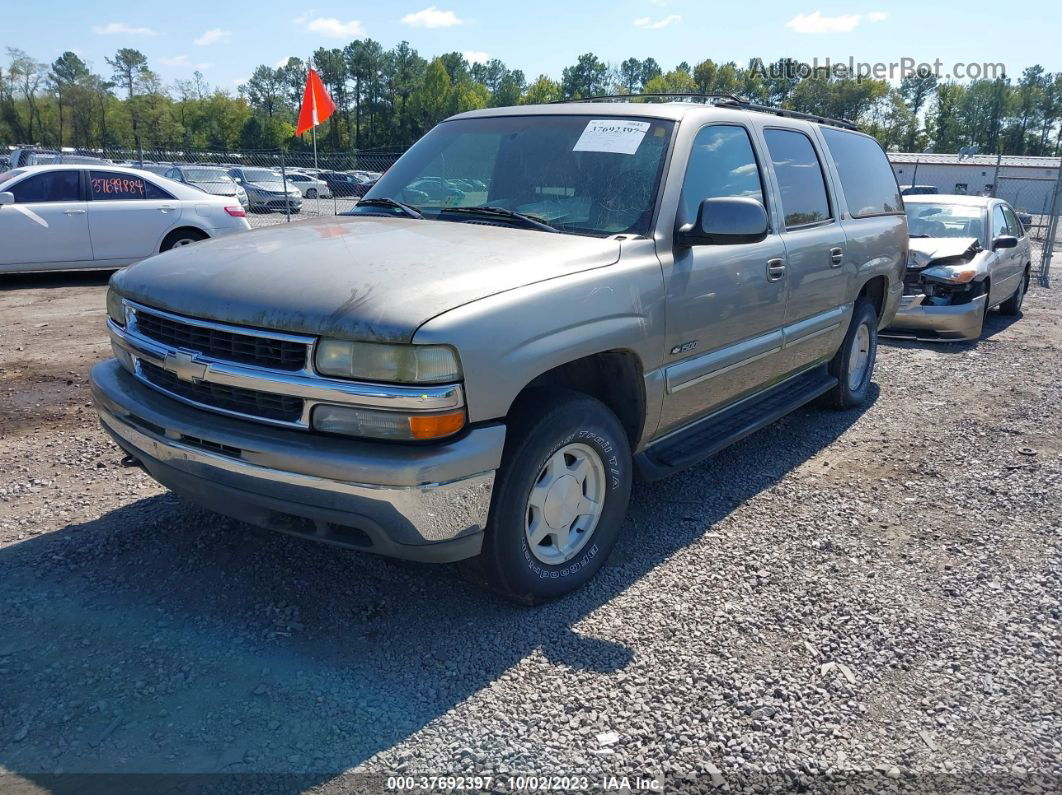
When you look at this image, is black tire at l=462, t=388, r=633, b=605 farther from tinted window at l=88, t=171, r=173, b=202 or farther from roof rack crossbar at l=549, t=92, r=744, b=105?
tinted window at l=88, t=171, r=173, b=202

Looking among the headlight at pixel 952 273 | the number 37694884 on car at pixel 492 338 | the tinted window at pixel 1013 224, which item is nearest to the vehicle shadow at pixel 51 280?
the number 37694884 on car at pixel 492 338

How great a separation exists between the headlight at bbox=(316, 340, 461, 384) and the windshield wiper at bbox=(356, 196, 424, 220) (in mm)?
1436

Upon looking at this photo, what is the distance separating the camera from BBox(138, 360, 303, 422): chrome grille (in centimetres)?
277

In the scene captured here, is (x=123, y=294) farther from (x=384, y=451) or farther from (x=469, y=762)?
(x=469, y=762)

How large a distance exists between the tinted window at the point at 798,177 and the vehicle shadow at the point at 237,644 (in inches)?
74.2

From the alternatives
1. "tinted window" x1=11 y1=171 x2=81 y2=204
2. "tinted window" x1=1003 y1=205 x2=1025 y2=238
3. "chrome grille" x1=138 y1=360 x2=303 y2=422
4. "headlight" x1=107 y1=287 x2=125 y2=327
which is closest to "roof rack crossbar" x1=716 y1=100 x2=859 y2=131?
"chrome grille" x1=138 y1=360 x2=303 y2=422

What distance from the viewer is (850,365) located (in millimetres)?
5934

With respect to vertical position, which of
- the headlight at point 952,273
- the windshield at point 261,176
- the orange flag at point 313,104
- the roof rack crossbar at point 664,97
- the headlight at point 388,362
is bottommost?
the headlight at point 952,273

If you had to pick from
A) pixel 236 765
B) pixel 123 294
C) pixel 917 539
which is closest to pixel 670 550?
pixel 917 539

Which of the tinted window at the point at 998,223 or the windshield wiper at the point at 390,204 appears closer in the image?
the windshield wiper at the point at 390,204

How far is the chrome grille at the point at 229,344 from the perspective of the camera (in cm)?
273

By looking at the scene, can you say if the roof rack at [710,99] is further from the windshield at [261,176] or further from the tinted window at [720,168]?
the windshield at [261,176]

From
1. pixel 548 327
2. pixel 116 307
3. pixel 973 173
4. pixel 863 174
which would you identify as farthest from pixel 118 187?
pixel 973 173

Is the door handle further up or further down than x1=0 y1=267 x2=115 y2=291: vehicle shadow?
further up
